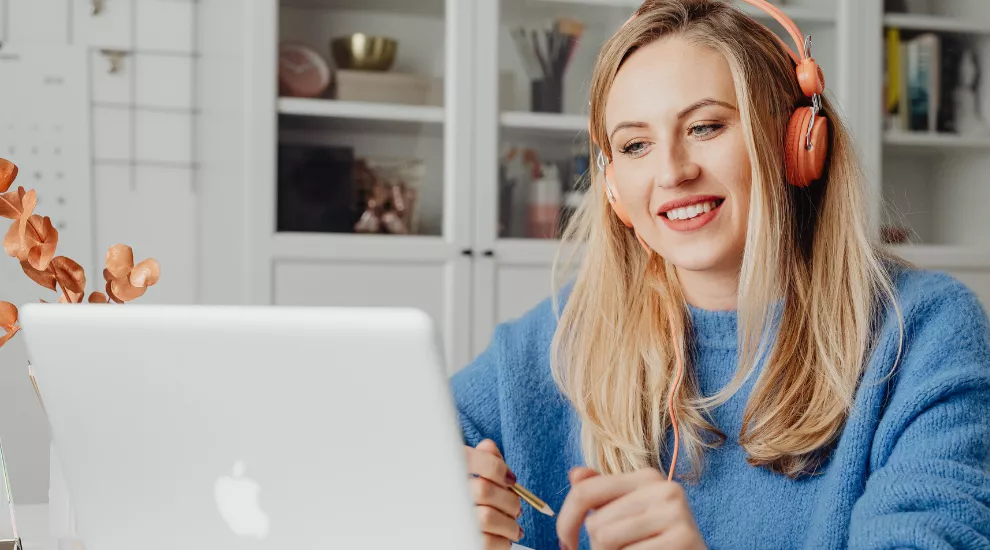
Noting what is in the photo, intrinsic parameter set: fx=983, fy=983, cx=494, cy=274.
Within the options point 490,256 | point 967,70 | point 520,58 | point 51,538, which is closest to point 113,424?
point 51,538

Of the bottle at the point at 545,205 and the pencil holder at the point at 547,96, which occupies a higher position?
the pencil holder at the point at 547,96

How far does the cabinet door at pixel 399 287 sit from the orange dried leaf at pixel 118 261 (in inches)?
51.2

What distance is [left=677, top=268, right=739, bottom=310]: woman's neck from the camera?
1.22 meters

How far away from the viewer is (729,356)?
48.1 inches

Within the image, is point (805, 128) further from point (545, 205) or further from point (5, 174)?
point (545, 205)

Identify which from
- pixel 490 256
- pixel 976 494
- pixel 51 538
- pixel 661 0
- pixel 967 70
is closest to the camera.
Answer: pixel 976 494

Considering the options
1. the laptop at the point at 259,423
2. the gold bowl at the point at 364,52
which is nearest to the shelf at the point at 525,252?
the gold bowl at the point at 364,52

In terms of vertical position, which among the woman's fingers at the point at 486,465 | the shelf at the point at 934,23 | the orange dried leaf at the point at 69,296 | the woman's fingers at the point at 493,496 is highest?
the shelf at the point at 934,23

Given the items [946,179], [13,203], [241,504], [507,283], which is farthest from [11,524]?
[946,179]

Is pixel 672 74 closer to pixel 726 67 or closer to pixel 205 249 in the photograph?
pixel 726 67

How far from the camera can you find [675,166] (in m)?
1.16

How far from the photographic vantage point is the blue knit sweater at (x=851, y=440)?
85cm

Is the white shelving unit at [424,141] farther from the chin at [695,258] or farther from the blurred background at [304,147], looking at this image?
the chin at [695,258]

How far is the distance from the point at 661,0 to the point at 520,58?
122 centimetres
